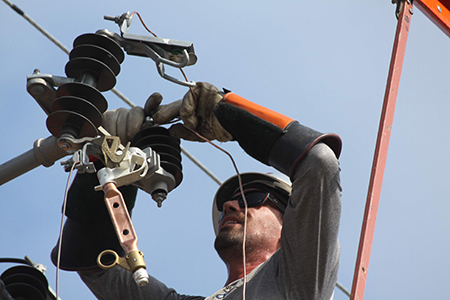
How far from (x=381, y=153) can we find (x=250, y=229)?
1275 mm

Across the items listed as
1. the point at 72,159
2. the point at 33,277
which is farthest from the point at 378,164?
the point at 33,277

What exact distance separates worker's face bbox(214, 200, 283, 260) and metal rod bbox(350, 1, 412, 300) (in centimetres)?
122

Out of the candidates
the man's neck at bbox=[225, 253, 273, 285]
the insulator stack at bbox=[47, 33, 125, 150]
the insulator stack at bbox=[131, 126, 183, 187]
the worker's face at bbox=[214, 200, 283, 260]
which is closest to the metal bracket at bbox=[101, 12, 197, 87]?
the insulator stack at bbox=[47, 33, 125, 150]

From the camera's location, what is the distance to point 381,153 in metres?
3.31

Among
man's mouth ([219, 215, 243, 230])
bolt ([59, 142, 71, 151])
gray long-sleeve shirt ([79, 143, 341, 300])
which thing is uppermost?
bolt ([59, 142, 71, 151])

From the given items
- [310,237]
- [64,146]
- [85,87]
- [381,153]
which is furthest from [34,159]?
[381,153]

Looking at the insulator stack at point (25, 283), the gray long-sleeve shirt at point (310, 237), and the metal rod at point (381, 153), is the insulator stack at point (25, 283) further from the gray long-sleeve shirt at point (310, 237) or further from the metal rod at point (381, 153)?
the metal rod at point (381, 153)

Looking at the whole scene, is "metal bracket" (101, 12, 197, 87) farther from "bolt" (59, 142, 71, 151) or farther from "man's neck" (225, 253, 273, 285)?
"man's neck" (225, 253, 273, 285)

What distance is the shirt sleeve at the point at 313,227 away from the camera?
3031 mm

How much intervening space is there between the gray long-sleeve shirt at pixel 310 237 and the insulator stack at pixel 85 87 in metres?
1.05

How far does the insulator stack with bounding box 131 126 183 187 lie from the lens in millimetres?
3456

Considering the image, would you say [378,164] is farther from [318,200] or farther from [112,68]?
[112,68]

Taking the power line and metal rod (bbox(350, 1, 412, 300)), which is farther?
the power line

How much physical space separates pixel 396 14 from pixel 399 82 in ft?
2.04
